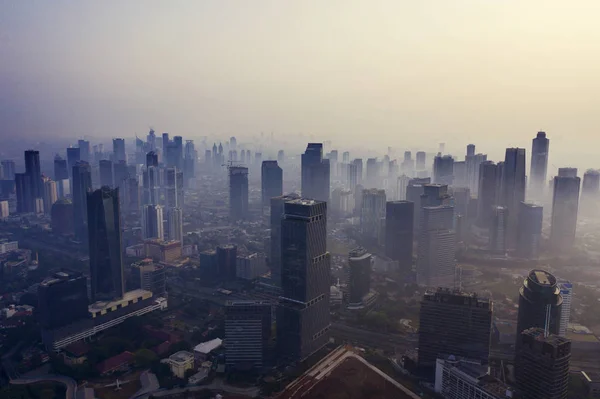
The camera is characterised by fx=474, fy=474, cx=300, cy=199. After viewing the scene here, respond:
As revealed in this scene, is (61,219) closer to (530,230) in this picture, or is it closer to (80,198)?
(80,198)

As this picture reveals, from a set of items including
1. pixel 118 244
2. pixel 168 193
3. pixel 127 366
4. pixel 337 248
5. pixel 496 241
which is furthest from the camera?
pixel 168 193

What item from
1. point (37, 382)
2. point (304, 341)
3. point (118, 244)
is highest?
point (118, 244)

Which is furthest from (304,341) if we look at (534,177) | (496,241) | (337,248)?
(534,177)

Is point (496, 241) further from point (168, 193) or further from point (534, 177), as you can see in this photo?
point (168, 193)

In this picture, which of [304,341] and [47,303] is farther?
[47,303]

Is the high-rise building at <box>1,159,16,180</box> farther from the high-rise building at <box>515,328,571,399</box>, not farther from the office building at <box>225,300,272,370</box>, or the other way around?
the high-rise building at <box>515,328,571,399</box>

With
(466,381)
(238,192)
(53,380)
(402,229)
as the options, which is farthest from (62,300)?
(238,192)

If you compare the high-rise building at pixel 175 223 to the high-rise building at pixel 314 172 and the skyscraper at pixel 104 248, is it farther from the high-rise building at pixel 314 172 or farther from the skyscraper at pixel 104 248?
the high-rise building at pixel 314 172
